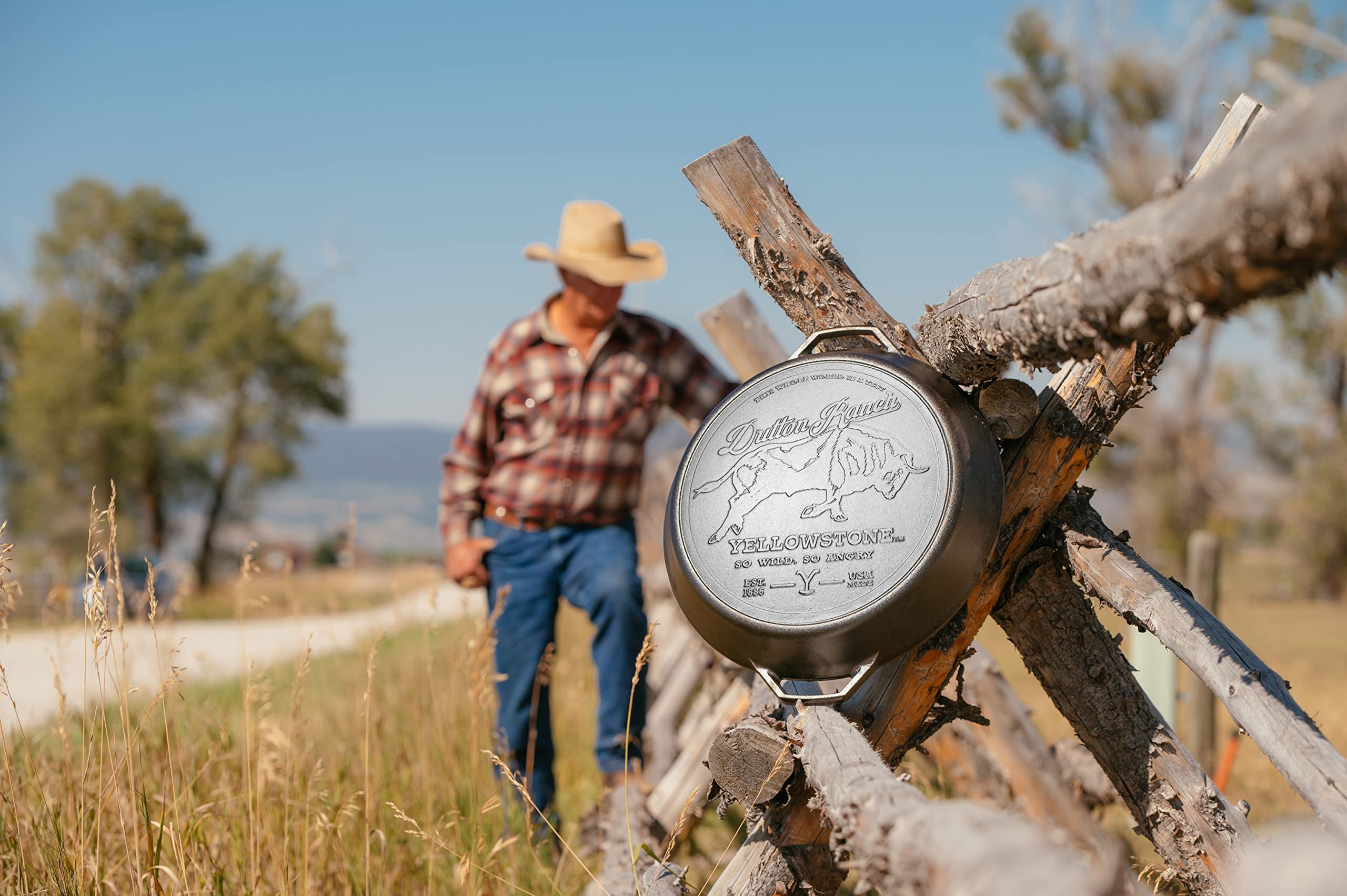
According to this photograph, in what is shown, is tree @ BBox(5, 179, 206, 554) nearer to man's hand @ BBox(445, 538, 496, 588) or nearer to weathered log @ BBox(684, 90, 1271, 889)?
man's hand @ BBox(445, 538, 496, 588)

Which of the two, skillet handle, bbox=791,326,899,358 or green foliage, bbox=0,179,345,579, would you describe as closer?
skillet handle, bbox=791,326,899,358

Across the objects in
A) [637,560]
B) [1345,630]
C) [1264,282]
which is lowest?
[1345,630]

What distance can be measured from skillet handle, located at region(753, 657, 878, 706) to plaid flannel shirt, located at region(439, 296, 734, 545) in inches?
59.7

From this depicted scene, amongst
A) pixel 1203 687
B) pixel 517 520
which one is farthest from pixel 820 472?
pixel 1203 687

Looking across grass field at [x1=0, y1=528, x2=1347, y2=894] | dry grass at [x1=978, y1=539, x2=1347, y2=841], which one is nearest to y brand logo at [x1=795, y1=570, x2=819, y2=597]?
grass field at [x1=0, y1=528, x2=1347, y2=894]

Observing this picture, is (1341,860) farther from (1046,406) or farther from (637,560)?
(637,560)

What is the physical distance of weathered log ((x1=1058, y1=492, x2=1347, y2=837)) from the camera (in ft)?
4.69

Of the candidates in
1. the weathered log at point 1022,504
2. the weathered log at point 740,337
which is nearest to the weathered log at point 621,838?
the weathered log at point 1022,504

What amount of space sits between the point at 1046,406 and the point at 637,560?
69.0 inches

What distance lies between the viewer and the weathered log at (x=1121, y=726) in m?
1.81

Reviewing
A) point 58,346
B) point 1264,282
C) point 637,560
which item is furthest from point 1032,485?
point 58,346

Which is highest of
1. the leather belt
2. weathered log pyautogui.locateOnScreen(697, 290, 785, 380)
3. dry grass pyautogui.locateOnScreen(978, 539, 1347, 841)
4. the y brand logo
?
weathered log pyautogui.locateOnScreen(697, 290, 785, 380)

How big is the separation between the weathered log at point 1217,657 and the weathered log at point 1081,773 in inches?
59.2

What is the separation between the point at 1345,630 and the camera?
13695 mm
